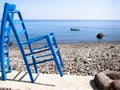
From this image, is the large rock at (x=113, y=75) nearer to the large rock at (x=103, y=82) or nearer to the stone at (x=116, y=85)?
the large rock at (x=103, y=82)

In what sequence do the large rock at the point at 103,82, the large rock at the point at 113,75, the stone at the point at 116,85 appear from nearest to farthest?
the stone at the point at 116,85 → the large rock at the point at 103,82 → the large rock at the point at 113,75

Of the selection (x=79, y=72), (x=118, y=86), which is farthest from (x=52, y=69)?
(x=118, y=86)

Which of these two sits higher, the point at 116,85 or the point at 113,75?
the point at 116,85

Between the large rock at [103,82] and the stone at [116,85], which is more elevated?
the stone at [116,85]

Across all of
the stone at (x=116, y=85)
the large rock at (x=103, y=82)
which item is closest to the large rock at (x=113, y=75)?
the large rock at (x=103, y=82)

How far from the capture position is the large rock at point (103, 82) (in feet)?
21.7

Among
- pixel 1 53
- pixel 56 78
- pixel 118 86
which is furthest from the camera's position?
pixel 56 78

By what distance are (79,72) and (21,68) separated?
3.00 metres

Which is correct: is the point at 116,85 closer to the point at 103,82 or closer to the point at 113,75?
the point at 103,82

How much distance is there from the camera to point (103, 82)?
22.4ft

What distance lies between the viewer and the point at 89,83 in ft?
24.3

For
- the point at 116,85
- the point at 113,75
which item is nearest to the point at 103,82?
the point at 116,85

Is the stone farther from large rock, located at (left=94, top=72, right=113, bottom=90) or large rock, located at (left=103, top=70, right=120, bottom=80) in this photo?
large rock, located at (left=103, top=70, right=120, bottom=80)

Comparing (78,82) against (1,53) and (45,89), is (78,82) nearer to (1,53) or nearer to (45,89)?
(45,89)
